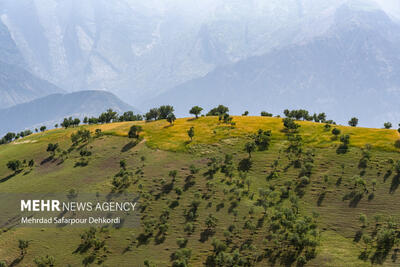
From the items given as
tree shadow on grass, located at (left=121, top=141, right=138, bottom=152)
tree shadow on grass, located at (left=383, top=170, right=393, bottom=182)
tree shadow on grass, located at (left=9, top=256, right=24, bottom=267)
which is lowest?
tree shadow on grass, located at (left=9, top=256, right=24, bottom=267)

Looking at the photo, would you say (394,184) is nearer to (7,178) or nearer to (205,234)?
(205,234)

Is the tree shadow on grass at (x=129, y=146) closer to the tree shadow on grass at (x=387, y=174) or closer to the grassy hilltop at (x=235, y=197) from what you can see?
the grassy hilltop at (x=235, y=197)

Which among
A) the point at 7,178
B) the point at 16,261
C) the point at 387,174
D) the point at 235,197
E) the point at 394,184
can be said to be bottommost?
the point at 16,261

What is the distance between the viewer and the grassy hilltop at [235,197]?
77625 millimetres

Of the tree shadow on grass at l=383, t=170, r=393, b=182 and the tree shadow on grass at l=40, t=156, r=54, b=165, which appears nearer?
the tree shadow on grass at l=383, t=170, r=393, b=182

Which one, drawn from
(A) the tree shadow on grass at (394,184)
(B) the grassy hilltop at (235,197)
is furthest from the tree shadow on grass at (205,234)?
(A) the tree shadow on grass at (394,184)

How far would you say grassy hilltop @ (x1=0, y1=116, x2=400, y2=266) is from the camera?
7762 centimetres

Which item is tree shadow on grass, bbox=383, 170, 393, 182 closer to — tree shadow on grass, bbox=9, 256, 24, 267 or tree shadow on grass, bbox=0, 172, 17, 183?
tree shadow on grass, bbox=9, 256, 24, 267

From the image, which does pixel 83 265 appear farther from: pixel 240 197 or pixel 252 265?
pixel 240 197

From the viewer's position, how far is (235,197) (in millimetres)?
97625

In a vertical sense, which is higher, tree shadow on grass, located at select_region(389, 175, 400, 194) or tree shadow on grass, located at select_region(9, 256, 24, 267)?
tree shadow on grass, located at select_region(389, 175, 400, 194)

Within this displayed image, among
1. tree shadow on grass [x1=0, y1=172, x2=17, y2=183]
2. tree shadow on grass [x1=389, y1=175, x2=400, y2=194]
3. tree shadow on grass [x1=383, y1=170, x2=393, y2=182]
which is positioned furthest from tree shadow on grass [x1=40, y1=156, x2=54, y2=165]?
tree shadow on grass [x1=389, y1=175, x2=400, y2=194]

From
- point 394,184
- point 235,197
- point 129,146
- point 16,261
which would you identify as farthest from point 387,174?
point 16,261

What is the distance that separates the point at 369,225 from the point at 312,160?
107 feet
